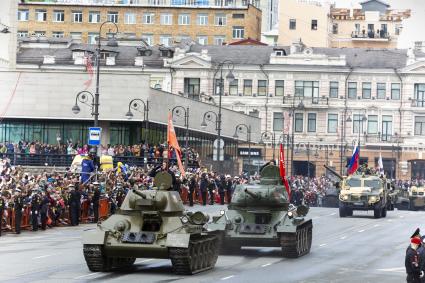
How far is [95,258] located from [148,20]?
110247mm

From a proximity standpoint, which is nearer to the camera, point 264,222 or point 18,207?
point 264,222

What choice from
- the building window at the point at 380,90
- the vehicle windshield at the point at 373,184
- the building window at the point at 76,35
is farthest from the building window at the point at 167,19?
the vehicle windshield at the point at 373,184

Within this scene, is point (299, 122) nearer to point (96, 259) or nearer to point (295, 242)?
point (295, 242)

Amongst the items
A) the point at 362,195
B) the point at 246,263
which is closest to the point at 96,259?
the point at 246,263

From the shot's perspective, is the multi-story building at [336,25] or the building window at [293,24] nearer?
the multi-story building at [336,25]

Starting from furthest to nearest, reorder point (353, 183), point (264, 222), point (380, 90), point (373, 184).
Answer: point (380, 90)
point (373, 184)
point (353, 183)
point (264, 222)

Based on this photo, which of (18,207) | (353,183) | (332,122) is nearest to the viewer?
Answer: (18,207)

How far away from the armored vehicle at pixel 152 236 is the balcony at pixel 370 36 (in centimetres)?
11531

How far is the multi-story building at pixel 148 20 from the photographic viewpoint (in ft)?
461

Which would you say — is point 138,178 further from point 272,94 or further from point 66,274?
point 272,94

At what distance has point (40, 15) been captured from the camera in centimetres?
14138

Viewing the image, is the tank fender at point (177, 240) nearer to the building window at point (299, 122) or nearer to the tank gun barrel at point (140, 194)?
the tank gun barrel at point (140, 194)

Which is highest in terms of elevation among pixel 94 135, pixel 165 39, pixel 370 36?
pixel 370 36

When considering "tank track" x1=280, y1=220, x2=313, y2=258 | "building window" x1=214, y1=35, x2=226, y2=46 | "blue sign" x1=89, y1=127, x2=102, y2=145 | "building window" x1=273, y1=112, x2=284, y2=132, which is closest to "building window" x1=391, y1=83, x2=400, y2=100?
"building window" x1=273, y1=112, x2=284, y2=132
